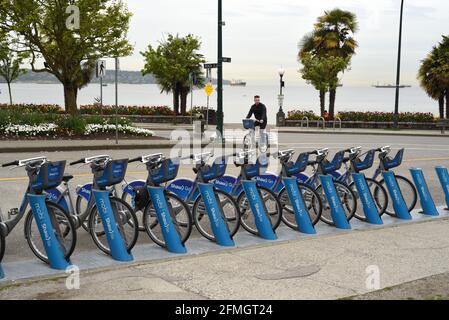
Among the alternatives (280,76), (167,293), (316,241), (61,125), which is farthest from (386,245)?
(280,76)

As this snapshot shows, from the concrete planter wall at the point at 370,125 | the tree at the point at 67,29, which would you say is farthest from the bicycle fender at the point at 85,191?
the concrete planter wall at the point at 370,125

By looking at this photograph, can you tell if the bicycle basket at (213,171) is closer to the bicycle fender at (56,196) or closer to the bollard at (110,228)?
the bollard at (110,228)

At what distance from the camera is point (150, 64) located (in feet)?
144

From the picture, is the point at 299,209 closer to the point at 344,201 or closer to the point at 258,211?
the point at 258,211

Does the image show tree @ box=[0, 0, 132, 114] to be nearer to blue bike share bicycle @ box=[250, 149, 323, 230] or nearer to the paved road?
the paved road

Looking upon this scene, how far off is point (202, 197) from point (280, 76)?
1329 inches

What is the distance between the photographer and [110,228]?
672 cm

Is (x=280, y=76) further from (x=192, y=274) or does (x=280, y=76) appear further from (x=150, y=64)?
(x=192, y=274)

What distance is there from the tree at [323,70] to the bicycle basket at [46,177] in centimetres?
3875

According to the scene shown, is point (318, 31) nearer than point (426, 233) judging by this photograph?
No

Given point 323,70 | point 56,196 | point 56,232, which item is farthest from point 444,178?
point 323,70

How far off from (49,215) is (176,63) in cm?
3808

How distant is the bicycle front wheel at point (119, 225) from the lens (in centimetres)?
683

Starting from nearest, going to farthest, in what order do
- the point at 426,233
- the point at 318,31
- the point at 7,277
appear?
the point at 7,277 → the point at 426,233 → the point at 318,31
